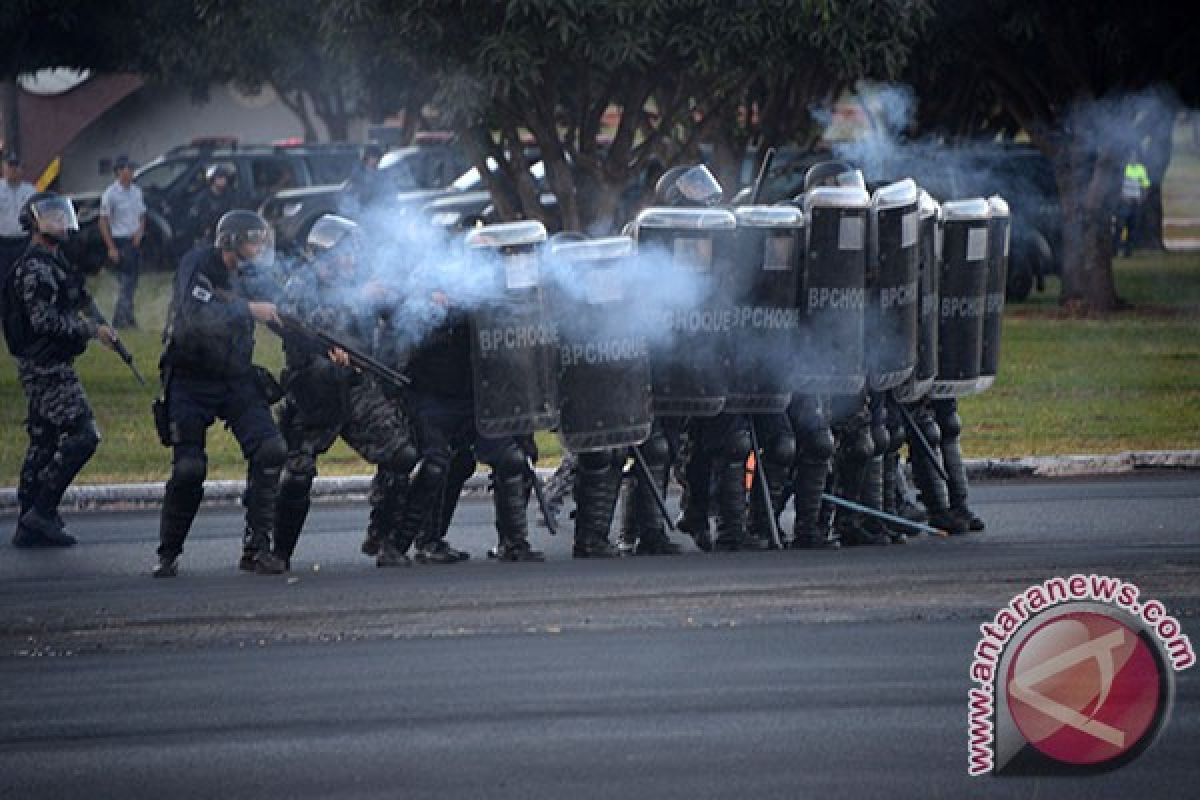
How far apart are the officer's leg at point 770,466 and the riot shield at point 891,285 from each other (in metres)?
0.52

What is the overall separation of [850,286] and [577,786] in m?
5.25

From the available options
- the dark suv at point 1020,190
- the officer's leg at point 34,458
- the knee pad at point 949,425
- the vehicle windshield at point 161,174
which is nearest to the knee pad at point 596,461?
the knee pad at point 949,425

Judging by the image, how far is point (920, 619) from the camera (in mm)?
9953

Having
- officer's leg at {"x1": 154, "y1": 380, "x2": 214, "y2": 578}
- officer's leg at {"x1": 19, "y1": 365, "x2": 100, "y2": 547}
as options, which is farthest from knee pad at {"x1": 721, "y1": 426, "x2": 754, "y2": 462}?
officer's leg at {"x1": 19, "y1": 365, "x2": 100, "y2": 547}

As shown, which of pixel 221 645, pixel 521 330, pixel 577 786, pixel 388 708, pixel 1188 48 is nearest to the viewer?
pixel 577 786

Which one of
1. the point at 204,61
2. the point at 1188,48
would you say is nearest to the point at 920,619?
the point at 1188,48

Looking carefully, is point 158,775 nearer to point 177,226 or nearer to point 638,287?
point 638,287

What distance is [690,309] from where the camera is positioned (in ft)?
40.1

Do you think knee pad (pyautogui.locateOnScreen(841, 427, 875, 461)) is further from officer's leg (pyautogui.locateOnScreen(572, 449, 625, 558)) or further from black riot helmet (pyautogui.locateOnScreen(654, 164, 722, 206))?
black riot helmet (pyautogui.locateOnScreen(654, 164, 722, 206))

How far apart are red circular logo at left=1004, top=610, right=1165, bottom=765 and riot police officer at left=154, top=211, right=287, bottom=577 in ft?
16.5

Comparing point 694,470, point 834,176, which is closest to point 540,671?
point 694,470

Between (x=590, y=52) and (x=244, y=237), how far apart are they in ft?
36.7

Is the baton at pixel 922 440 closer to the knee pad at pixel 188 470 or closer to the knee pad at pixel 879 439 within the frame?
the knee pad at pixel 879 439

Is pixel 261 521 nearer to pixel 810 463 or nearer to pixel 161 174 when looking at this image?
pixel 810 463
